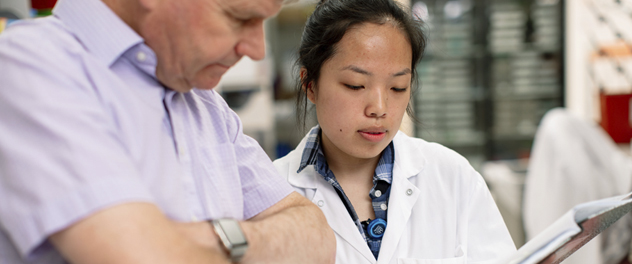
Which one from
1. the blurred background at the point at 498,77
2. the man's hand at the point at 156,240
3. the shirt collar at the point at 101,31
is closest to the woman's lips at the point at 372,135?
the man's hand at the point at 156,240

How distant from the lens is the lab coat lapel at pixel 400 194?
117 centimetres

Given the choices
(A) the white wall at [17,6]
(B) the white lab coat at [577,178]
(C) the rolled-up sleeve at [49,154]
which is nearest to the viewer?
(C) the rolled-up sleeve at [49,154]

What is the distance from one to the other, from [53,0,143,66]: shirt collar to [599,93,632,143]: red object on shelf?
370 cm

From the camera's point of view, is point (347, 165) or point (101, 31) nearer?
point (101, 31)

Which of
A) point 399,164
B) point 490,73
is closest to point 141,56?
point 399,164

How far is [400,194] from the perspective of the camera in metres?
1.23

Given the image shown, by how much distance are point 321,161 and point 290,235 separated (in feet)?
1.55

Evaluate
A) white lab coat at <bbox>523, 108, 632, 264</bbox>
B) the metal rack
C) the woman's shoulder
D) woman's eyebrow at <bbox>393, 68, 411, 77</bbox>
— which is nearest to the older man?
woman's eyebrow at <bbox>393, 68, 411, 77</bbox>

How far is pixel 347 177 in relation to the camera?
4.20 ft

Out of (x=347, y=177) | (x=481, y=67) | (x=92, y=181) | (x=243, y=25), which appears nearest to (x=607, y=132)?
(x=481, y=67)

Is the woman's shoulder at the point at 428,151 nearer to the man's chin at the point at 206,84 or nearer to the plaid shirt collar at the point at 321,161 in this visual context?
the plaid shirt collar at the point at 321,161

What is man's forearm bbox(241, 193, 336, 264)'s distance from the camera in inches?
29.8

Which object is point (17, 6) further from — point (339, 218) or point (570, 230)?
point (570, 230)

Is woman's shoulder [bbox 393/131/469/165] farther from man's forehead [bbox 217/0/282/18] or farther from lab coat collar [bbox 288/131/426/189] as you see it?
man's forehead [bbox 217/0/282/18]
